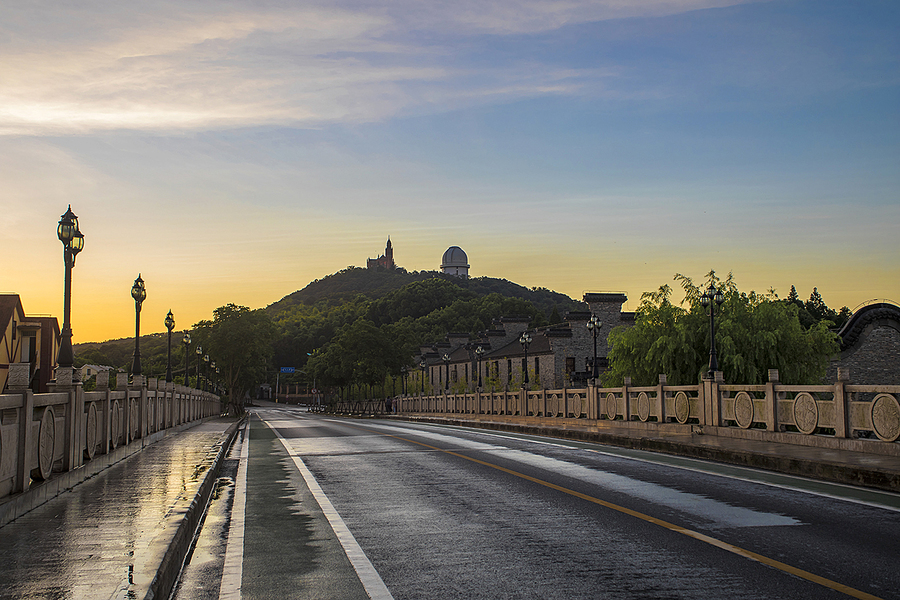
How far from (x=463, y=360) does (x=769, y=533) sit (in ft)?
228

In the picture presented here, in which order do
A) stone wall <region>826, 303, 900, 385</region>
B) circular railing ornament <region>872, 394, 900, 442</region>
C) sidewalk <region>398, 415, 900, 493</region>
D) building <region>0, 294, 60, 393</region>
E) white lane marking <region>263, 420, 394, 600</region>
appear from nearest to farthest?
white lane marking <region>263, 420, 394, 600</region> < sidewalk <region>398, 415, 900, 493</region> < circular railing ornament <region>872, 394, 900, 442</region> < stone wall <region>826, 303, 900, 385</region> < building <region>0, 294, 60, 393</region>

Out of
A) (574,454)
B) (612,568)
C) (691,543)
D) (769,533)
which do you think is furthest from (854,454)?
(612,568)

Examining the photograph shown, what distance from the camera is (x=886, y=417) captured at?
578 inches

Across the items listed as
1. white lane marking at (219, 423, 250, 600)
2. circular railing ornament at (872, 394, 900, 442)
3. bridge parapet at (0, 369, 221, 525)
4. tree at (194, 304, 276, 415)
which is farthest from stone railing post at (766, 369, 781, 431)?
tree at (194, 304, 276, 415)

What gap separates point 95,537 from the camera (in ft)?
24.8

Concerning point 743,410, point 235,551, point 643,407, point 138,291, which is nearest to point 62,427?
point 235,551

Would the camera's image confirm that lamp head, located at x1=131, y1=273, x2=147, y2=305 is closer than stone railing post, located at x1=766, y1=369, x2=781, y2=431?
No

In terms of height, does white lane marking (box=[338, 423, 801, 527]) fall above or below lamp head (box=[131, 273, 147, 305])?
below

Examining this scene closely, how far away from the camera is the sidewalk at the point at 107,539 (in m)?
5.74

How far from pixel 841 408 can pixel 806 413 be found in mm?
1349

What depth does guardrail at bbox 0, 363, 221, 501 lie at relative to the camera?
846 centimetres

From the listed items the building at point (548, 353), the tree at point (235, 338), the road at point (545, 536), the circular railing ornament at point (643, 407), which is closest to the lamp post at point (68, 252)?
the road at point (545, 536)

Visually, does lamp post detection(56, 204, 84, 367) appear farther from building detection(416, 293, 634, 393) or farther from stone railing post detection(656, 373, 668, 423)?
building detection(416, 293, 634, 393)

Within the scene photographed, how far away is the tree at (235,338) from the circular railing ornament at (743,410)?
65.1 m
